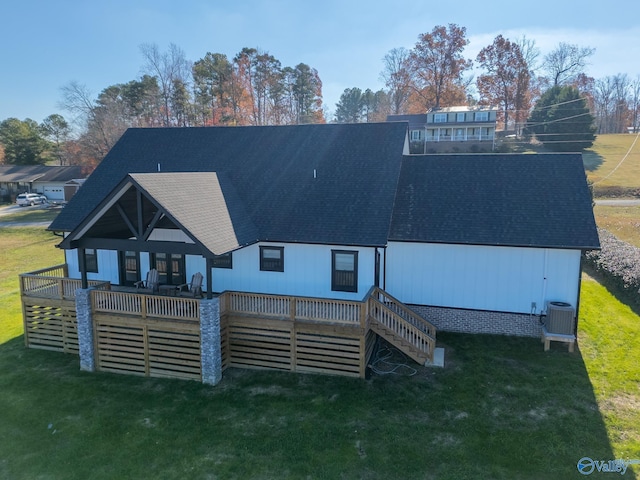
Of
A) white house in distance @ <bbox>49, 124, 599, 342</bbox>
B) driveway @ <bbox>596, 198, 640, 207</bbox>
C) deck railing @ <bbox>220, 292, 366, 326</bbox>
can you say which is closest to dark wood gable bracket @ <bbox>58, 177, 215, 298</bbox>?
white house in distance @ <bbox>49, 124, 599, 342</bbox>

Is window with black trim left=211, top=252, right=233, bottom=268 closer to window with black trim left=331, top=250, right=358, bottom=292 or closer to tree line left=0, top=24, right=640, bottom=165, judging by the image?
window with black trim left=331, top=250, right=358, bottom=292

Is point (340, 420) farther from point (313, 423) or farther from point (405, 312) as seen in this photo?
point (405, 312)

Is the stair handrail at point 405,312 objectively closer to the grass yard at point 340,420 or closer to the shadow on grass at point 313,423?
the grass yard at point 340,420

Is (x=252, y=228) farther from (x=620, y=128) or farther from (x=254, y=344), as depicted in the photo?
(x=620, y=128)

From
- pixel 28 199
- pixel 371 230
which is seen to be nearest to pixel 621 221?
pixel 371 230

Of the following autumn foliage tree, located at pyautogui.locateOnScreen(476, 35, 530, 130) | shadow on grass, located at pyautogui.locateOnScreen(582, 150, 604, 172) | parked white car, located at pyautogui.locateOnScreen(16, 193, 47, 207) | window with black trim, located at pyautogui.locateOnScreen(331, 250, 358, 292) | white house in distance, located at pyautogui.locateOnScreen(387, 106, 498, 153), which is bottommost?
parked white car, located at pyautogui.locateOnScreen(16, 193, 47, 207)

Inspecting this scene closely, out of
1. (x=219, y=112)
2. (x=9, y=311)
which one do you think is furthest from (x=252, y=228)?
(x=219, y=112)
